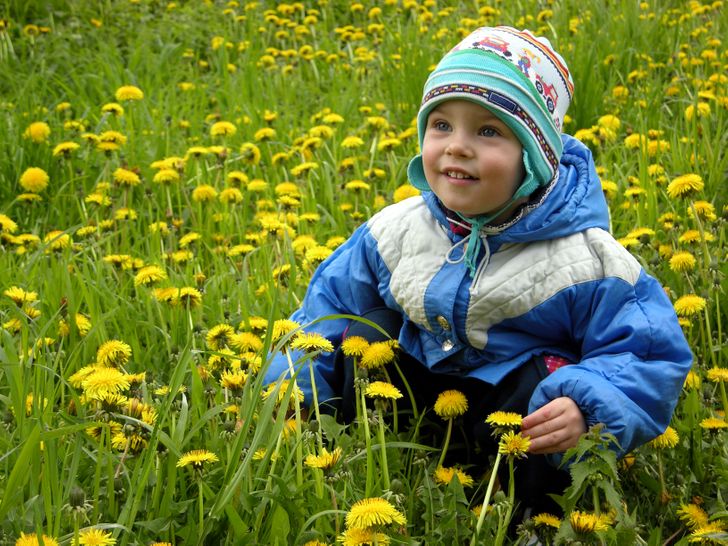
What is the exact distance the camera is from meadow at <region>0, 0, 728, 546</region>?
1614mm

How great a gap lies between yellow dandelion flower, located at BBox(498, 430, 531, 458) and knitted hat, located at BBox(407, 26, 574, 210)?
20.1 inches

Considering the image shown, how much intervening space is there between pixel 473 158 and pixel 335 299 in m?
0.51

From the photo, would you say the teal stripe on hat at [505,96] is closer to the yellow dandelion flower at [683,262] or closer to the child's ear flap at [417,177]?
the child's ear flap at [417,177]

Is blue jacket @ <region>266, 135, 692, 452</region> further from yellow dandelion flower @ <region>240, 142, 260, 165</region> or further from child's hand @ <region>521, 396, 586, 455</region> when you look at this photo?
yellow dandelion flower @ <region>240, 142, 260, 165</region>

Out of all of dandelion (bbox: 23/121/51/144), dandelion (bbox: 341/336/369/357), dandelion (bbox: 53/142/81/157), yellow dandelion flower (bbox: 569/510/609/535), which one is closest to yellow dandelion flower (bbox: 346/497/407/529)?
yellow dandelion flower (bbox: 569/510/609/535)

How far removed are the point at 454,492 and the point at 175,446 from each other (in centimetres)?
48

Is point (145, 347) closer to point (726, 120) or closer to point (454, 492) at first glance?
point (454, 492)

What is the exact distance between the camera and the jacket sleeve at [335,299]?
216 centimetres

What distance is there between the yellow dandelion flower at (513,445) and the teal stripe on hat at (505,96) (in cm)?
52

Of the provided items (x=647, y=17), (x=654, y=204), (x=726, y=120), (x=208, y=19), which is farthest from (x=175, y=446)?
(x=208, y=19)

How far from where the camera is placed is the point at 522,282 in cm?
194

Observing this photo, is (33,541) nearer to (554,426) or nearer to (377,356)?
(377,356)

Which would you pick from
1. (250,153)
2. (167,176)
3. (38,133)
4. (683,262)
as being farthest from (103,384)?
(38,133)

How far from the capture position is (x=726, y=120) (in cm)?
342
